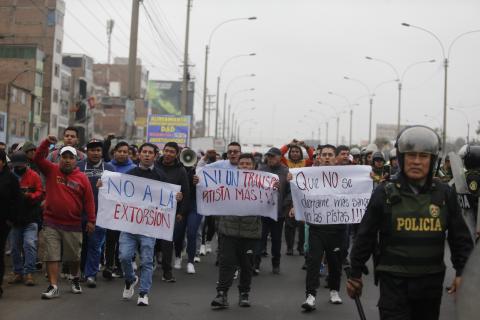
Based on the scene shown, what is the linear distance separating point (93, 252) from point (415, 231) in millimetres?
6115

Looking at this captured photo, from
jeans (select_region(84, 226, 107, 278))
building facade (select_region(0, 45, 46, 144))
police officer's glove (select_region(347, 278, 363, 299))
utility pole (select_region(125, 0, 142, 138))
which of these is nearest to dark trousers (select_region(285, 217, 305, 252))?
jeans (select_region(84, 226, 107, 278))

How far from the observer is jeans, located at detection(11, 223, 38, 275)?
33.0 feet

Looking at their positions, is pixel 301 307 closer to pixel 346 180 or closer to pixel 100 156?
pixel 346 180

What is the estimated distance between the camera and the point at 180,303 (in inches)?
358

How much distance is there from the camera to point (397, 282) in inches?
199

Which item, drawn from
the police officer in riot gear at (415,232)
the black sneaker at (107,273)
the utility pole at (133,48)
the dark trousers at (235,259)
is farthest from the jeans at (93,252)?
the utility pole at (133,48)

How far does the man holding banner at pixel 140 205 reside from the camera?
9305 mm

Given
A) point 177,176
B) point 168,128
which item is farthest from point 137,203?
point 168,128

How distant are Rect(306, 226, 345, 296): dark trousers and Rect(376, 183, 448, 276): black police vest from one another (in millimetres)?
3863

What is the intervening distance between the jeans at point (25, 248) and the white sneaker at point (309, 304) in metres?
3.71

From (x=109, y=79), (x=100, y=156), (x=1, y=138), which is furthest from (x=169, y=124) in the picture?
(x=109, y=79)

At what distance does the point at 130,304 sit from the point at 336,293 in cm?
250

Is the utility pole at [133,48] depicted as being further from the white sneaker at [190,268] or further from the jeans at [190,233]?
the white sneaker at [190,268]

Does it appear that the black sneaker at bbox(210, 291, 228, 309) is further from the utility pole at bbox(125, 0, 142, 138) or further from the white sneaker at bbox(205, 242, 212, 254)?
the utility pole at bbox(125, 0, 142, 138)
